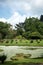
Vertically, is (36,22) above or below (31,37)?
above

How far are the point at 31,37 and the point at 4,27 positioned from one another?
61.7 ft

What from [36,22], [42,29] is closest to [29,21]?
[36,22]

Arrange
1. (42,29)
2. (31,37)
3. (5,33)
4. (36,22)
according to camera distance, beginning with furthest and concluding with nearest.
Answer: (36,22), (42,29), (5,33), (31,37)

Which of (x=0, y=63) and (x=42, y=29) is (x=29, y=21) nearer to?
(x=42, y=29)

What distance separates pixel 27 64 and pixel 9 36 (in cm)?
8584

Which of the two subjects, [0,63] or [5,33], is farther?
[5,33]

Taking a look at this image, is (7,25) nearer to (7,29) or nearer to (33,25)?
(7,29)

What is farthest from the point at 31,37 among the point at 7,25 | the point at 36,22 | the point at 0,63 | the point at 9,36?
the point at 0,63

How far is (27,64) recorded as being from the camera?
80.0ft

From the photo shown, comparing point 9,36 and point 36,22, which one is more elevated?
point 36,22

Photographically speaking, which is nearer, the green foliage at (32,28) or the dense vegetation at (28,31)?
the dense vegetation at (28,31)

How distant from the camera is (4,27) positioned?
115625mm

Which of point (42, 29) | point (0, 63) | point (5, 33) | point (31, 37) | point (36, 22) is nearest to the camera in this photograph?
point (0, 63)

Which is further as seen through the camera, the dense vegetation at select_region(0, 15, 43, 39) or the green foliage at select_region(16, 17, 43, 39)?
the green foliage at select_region(16, 17, 43, 39)
